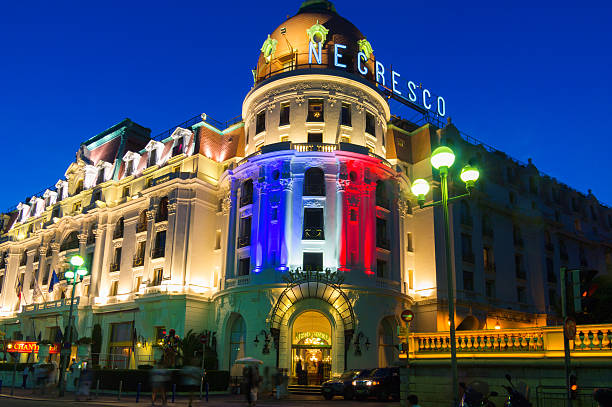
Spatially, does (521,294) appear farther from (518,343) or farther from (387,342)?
(518,343)

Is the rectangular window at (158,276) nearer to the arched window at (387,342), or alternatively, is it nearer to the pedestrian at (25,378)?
the pedestrian at (25,378)

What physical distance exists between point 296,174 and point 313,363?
13466mm

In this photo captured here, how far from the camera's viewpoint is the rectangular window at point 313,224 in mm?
38719

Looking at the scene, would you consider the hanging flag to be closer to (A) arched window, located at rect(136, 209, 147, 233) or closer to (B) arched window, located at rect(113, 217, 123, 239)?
(B) arched window, located at rect(113, 217, 123, 239)

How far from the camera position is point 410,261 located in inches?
1762

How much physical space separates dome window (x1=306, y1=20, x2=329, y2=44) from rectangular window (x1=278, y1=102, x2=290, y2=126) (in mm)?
5678

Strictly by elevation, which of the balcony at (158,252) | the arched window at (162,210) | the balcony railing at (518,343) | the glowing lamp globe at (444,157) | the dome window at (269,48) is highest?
the dome window at (269,48)

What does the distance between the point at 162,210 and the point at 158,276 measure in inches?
227

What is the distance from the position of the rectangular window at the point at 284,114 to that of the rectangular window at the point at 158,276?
617 inches

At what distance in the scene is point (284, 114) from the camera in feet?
142

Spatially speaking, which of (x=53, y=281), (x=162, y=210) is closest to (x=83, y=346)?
(x=53, y=281)

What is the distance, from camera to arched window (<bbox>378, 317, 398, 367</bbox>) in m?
38.8

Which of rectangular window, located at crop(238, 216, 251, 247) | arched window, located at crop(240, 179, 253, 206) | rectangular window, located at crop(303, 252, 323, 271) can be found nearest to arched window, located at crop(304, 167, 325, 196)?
rectangular window, located at crop(303, 252, 323, 271)

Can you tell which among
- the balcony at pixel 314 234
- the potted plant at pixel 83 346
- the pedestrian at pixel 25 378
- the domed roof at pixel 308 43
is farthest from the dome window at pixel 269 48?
the pedestrian at pixel 25 378
